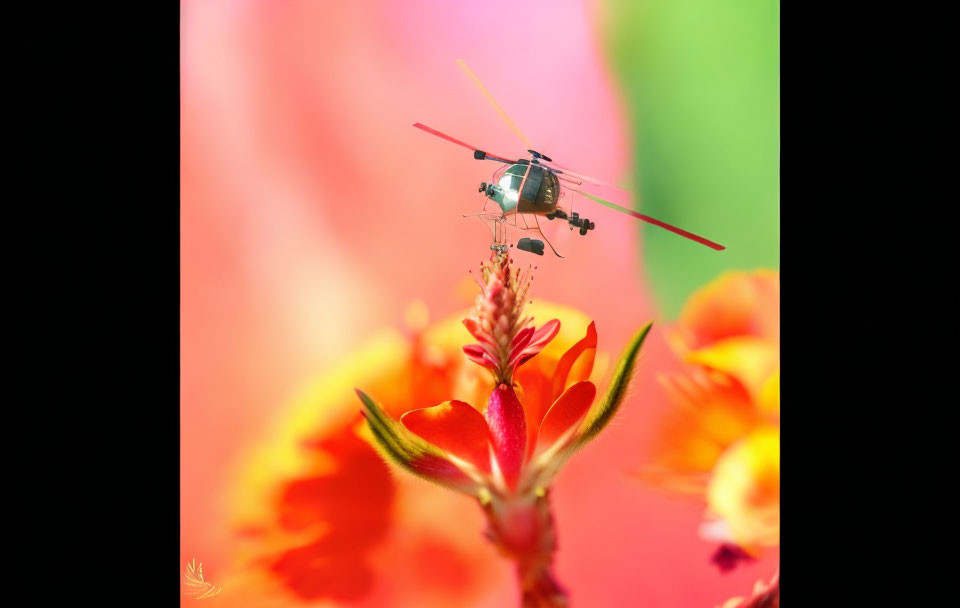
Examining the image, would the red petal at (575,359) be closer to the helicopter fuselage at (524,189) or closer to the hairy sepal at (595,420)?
the hairy sepal at (595,420)

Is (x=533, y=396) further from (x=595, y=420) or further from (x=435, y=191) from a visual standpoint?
(x=435, y=191)

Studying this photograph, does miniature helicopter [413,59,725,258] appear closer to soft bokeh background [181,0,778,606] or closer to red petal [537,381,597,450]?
soft bokeh background [181,0,778,606]

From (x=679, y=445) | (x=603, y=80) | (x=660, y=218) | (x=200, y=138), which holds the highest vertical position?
(x=603, y=80)

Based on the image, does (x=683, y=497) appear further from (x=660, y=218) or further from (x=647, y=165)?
(x=647, y=165)

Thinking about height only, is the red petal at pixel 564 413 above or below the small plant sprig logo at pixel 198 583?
above

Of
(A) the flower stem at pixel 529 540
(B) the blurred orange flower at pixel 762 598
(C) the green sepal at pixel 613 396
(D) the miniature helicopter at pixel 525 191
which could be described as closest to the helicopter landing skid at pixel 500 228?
(D) the miniature helicopter at pixel 525 191
